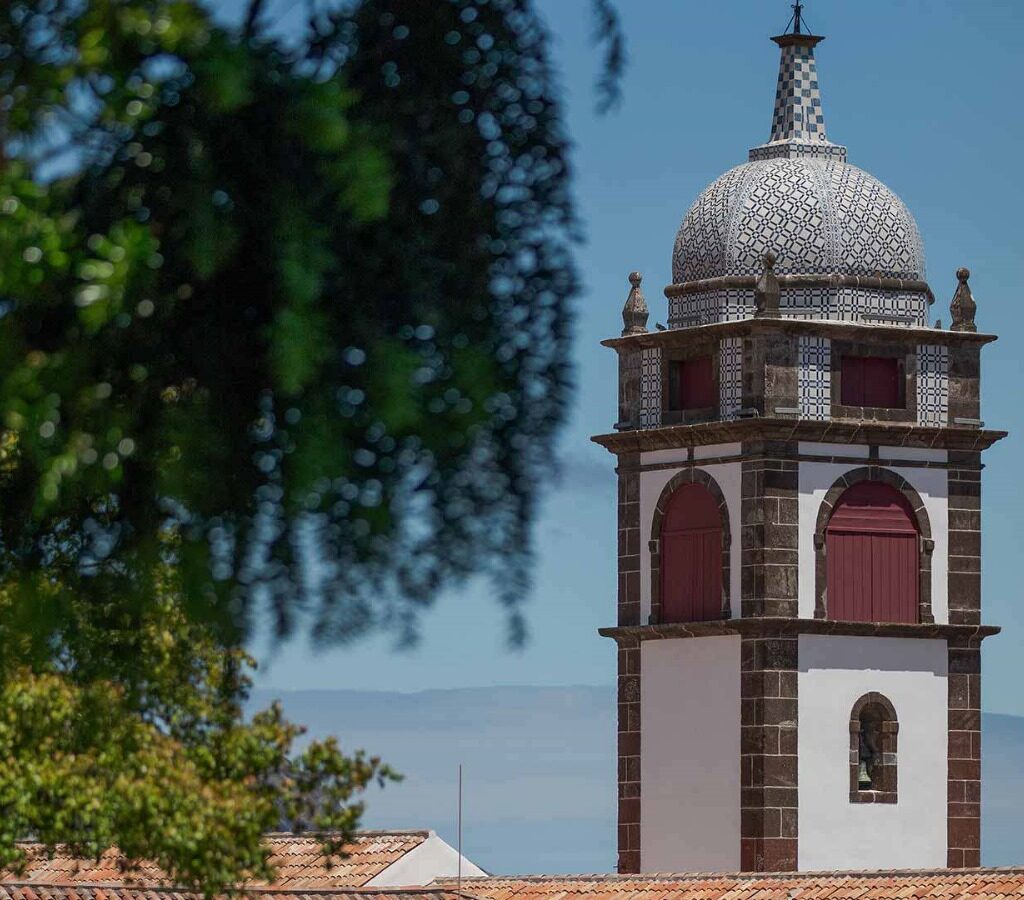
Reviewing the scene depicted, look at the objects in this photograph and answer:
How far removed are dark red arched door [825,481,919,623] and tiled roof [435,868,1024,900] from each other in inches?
Result: 244

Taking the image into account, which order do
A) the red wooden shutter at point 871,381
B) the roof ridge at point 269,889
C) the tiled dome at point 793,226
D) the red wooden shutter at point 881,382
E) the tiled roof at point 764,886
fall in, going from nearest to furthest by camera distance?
the roof ridge at point 269,889 → the tiled roof at point 764,886 → the red wooden shutter at point 871,381 → the red wooden shutter at point 881,382 → the tiled dome at point 793,226

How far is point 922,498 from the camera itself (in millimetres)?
40875

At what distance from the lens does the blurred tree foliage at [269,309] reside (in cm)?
743

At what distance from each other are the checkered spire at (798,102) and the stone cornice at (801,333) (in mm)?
3005

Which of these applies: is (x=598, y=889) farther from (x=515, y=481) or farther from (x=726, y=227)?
(x=515, y=481)

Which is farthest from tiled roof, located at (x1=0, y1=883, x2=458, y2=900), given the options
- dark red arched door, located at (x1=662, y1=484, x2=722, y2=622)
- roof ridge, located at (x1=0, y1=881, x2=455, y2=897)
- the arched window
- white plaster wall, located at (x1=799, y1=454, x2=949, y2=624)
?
the arched window

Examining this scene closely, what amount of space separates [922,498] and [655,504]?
3.36 meters

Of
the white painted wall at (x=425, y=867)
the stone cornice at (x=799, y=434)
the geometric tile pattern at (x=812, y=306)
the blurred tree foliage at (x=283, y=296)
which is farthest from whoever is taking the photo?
the geometric tile pattern at (x=812, y=306)

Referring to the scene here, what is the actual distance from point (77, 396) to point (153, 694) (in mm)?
6679

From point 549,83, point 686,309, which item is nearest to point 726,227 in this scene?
point 686,309

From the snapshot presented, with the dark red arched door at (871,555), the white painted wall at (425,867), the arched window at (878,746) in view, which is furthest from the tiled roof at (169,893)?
the dark red arched door at (871,555)

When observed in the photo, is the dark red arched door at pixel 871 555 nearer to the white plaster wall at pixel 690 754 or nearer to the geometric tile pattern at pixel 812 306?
the white plaster wall at pixel 690 754

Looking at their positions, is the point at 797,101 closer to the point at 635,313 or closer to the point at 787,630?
the point at 635,313

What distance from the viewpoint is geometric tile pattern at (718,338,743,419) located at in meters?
39.8
